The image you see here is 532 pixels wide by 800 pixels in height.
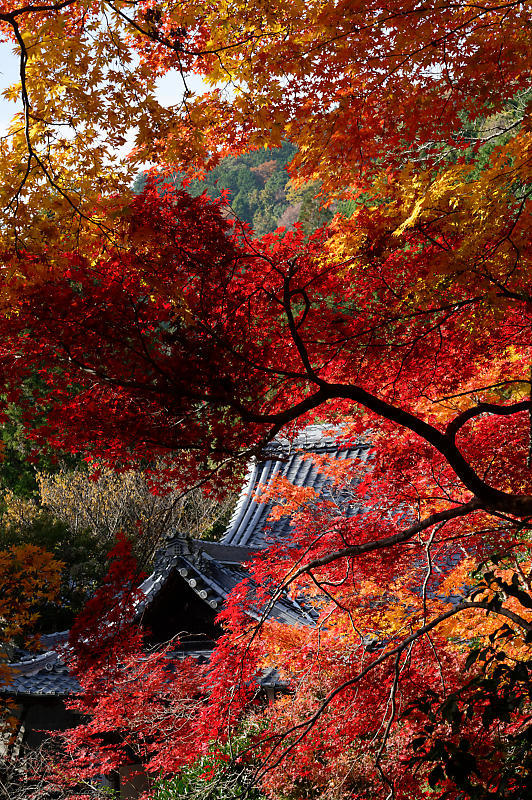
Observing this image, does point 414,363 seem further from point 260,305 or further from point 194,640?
point 194,640

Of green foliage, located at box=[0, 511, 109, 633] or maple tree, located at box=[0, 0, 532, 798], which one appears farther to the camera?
green foliage, located at box=[0, 511, 109, 633]

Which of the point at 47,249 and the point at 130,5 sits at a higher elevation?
the point at 130,5

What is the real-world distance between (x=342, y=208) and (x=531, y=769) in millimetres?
30068

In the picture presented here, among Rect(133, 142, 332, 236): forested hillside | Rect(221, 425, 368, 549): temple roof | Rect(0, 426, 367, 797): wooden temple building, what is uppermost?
Rect(133, 142, 332, 236): forested hillside

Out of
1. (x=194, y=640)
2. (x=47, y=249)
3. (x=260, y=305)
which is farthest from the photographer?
(x=194, y=640)

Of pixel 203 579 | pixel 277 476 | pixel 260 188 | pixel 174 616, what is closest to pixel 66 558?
pixel 277 476

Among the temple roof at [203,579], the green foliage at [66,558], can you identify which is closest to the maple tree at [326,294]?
the temple roof at [203,579]

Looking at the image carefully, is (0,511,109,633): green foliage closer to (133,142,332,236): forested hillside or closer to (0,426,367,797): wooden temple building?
(0,426,367,797): wooden temple building

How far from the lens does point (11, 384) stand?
437cm

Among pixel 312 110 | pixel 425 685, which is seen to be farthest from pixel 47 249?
pixel 425 685

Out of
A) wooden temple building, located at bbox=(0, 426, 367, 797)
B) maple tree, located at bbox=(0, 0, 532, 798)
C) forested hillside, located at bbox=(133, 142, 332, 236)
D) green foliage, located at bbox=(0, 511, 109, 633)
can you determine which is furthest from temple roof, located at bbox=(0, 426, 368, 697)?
forested hillside, located at bbox=(133, 142, 332, 236)

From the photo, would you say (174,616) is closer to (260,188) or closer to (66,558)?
(66,558)

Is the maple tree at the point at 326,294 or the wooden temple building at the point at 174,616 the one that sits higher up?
the maple tree at the point at 326,294

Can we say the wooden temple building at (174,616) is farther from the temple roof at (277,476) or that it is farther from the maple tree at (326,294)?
the maple tree at (326,294)
